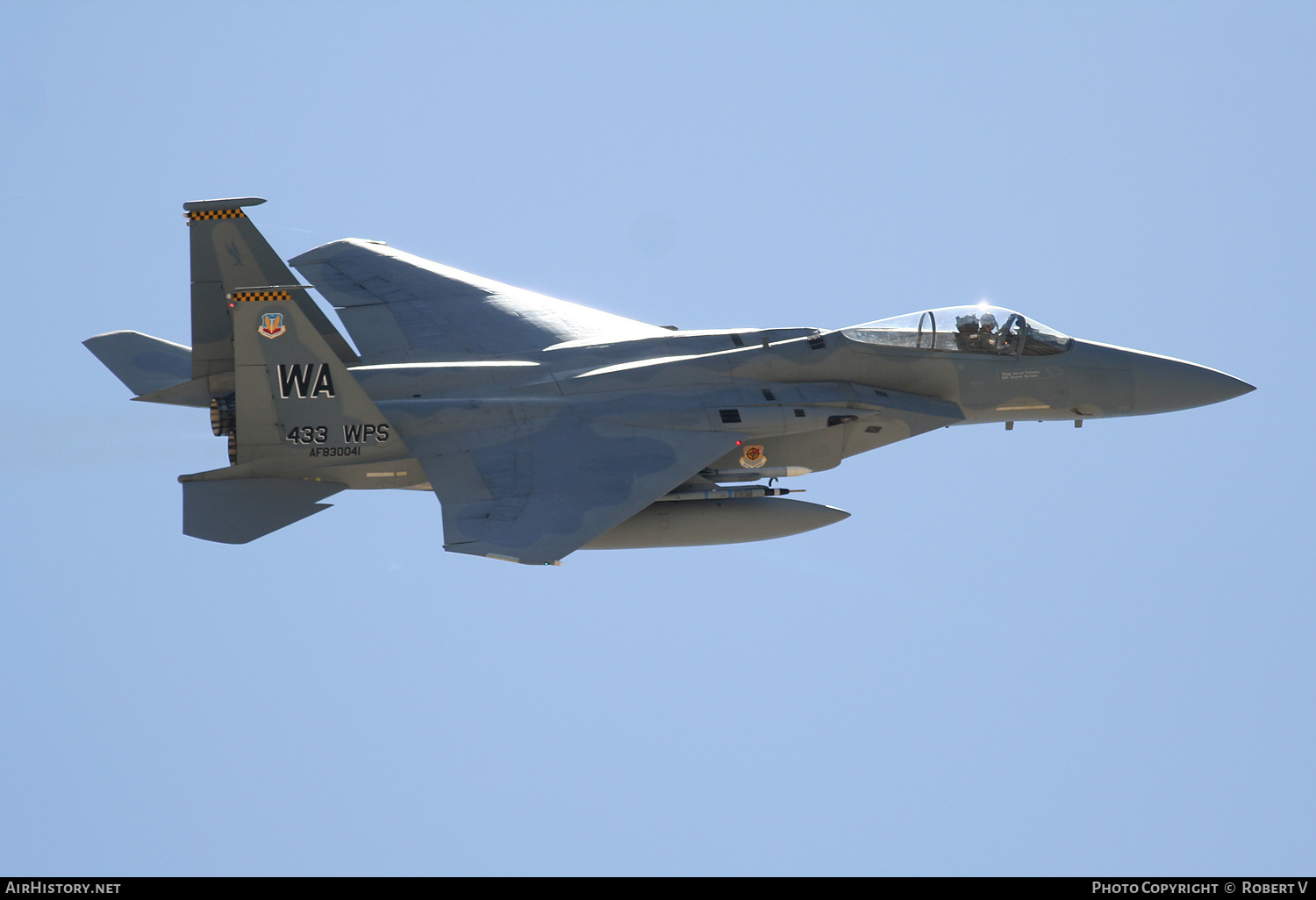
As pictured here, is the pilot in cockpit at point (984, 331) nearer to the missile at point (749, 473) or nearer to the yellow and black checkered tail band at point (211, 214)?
the missile at point (749, 473)

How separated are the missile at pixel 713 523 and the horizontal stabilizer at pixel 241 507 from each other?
3.84 meters

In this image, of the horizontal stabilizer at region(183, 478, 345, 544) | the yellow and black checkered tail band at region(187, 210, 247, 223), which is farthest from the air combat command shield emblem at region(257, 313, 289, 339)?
the yellow and black checkered tail band at region(187, 210, 247, 223)

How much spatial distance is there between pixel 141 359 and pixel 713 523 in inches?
361

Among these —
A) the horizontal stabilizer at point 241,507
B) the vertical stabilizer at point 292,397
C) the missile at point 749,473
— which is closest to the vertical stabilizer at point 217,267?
the vertical stabilizer at point 292,397

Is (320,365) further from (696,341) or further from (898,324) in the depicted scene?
(898,324)

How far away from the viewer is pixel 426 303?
81.1 ft

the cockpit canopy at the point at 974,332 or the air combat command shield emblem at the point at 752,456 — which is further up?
the cockpit canopy at the point at 974,332

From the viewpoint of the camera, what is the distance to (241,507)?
19.8 meters

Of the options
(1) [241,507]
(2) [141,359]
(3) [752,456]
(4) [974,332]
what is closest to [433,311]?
(2) [141,359]

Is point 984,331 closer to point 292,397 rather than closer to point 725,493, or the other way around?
point 725,493

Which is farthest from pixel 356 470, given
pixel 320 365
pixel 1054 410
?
pixel 1054 410

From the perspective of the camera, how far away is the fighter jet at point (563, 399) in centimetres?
1933

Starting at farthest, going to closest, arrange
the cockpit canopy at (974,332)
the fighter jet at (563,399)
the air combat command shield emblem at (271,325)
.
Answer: the cockpit canopy at (974,332)
the fighter jet at (563,399)
the air combat command shield emblem at (271,325)
